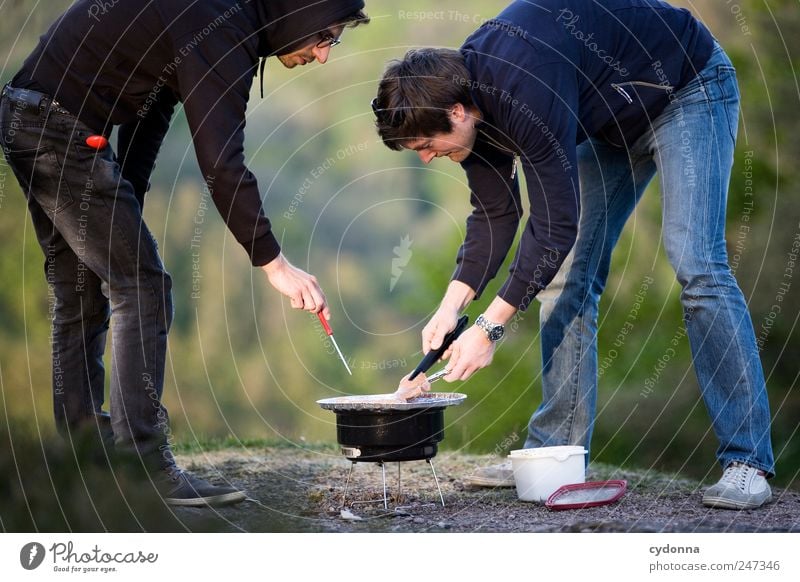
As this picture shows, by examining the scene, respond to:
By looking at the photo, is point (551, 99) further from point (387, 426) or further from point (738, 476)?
point (738, 476)

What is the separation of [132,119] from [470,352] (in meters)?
1.66

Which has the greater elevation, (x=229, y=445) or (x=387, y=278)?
(x=387, y=278)

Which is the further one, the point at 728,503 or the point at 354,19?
→ the point at 354,19

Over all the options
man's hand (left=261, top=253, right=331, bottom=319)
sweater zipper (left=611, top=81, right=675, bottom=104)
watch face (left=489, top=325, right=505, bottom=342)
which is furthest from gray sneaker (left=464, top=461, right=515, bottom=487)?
sweater zipper (left=611, top=81, right=675, bottom=104)

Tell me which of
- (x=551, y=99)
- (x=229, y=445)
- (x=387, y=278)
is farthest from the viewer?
(x=387, y=278)

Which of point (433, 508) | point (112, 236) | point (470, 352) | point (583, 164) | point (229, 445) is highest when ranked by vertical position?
point (583, 164)

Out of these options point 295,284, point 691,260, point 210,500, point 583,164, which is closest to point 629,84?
point 583,164

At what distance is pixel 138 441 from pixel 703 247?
2.30 metres

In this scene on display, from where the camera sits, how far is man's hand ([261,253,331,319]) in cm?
346

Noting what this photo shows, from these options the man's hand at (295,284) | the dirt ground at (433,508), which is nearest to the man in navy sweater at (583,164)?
the dirt ground at (433,508)

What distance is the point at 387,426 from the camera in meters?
3.58

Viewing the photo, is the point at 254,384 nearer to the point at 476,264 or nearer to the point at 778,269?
the point at 778,269
